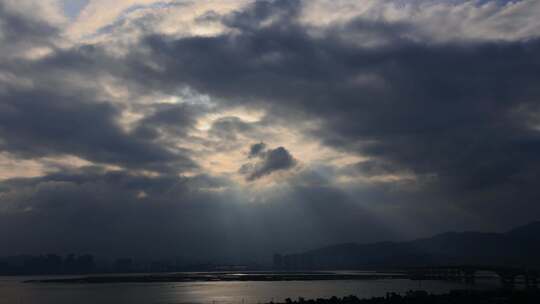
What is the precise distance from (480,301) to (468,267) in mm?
102507

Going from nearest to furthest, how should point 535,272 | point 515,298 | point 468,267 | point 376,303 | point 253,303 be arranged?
1. point 376,303
2. point 515,298
3. point 253,303
4. point 535,272
5. point 468,267

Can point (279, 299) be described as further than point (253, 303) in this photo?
Yes

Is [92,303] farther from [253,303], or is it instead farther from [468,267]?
[468,267]

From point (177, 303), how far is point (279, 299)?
62.0 ft

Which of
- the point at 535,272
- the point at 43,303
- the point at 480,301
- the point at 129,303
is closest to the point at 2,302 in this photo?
the point at 43,303

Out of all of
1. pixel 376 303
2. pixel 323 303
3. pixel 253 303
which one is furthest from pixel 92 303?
pixel 376 303

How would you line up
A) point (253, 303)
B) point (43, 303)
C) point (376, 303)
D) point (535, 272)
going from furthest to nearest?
point (535, 272) → point (43, 303) → point (253, 303) → point (376, 303)

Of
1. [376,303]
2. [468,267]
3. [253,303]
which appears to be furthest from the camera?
[468,267]

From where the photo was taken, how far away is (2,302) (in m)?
95.6

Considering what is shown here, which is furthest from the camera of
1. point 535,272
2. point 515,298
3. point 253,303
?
point 535,272

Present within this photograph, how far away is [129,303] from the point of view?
8719 cm

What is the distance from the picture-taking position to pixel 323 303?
71688mm

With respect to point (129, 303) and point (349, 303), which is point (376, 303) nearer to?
point (349, 303)

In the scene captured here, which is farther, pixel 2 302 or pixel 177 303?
pixel 2 302
